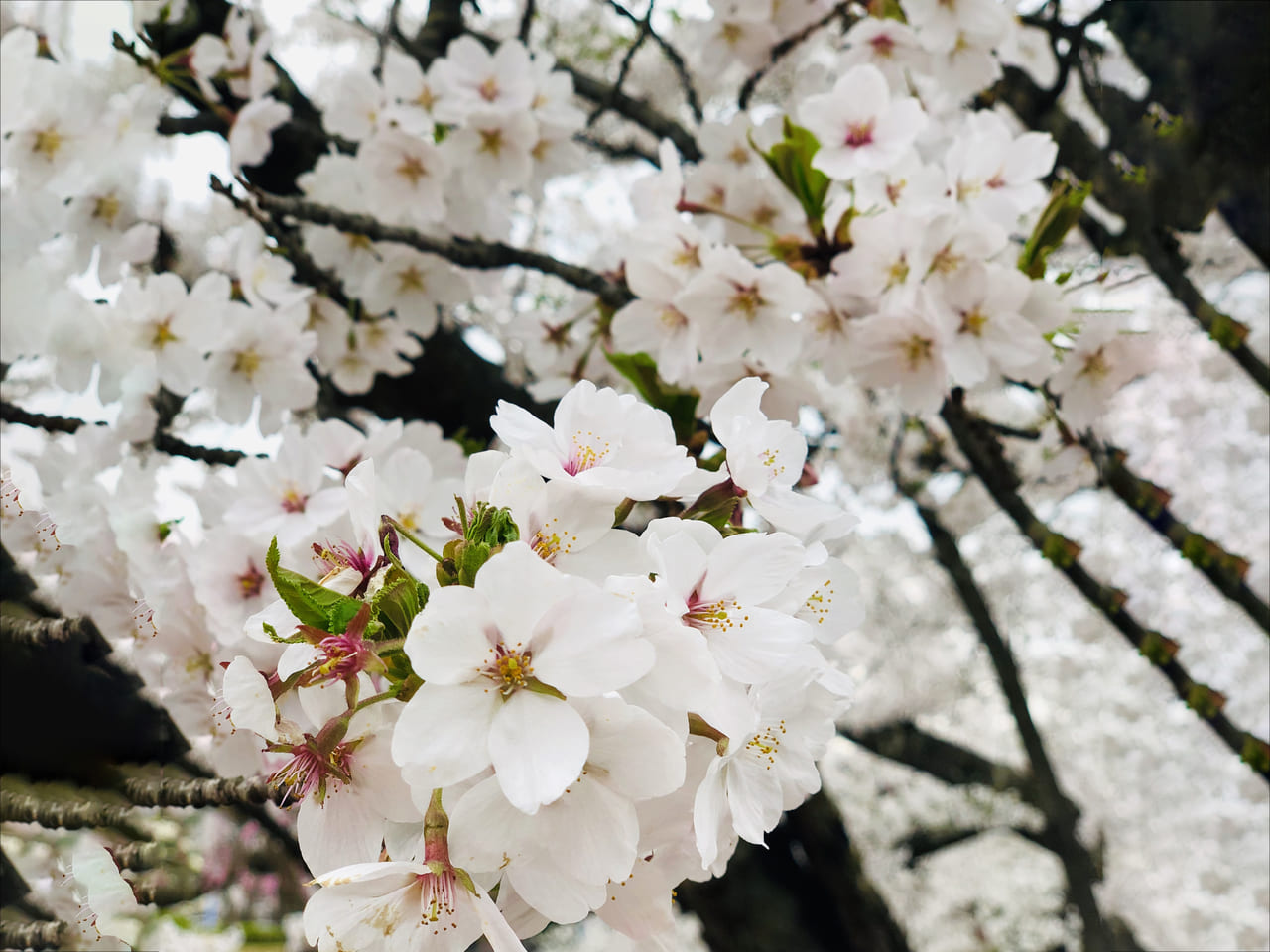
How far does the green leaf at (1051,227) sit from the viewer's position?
4.04 ft

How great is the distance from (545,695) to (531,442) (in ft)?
0.59

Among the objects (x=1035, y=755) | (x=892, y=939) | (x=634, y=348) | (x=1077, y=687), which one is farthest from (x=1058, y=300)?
(x=1077, y=687)

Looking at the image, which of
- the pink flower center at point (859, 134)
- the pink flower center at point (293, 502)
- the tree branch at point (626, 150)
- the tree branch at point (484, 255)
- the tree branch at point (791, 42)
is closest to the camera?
the pink flower center at point (293, 502)

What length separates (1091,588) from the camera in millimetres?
1482

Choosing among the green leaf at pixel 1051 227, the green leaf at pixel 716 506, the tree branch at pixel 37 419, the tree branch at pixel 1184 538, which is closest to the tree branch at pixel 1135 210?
the tree branch at pixel 1184 538

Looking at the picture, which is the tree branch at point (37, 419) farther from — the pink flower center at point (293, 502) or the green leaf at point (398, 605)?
the green leaf at point (398, 605)

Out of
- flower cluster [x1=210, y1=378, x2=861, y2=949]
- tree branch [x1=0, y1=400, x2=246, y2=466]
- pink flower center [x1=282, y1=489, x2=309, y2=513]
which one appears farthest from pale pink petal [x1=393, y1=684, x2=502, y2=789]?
tree branch [x1=0, y1=400, x2=246, y2=466]

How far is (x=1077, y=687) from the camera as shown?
20.7 feet

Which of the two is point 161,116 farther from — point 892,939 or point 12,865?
point 892,939

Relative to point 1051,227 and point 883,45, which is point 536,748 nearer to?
point 1051,227

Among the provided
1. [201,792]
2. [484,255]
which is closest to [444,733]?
[201,792]

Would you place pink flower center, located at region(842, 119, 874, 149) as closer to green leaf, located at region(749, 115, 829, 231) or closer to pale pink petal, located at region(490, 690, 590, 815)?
green leaf, located at region(749, 115, 829, 231)

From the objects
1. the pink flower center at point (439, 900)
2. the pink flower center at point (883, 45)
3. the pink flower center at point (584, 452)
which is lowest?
the pink flower center at point (439, 900)

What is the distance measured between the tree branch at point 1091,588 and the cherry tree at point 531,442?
10 millimetres
